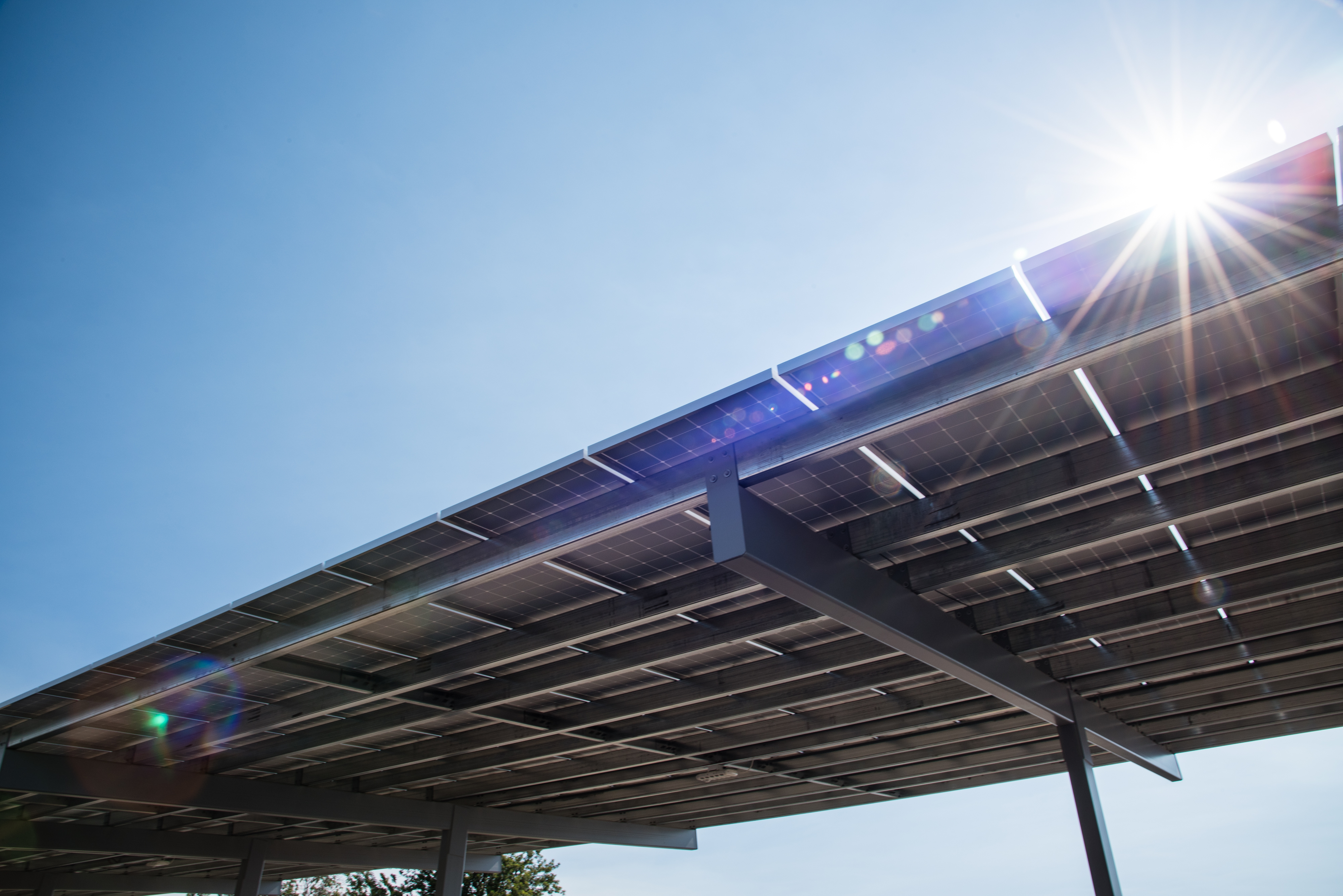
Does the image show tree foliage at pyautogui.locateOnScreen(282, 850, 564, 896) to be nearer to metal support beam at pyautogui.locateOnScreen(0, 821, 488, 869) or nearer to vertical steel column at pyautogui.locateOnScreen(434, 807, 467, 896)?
metal support beam at pyautogui.locateOnScreen(0, 821, 488, 869)

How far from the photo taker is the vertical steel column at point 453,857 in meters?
28.7

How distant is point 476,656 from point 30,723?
472 inches

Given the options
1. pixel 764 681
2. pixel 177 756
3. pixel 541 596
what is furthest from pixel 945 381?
pixel 177 756

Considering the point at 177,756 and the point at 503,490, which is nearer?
the point at 503,490

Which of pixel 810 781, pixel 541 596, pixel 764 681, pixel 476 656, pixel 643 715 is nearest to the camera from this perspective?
pixel 541 596

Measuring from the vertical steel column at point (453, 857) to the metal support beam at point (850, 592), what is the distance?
69.7 feet

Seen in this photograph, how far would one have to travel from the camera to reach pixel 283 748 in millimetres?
22828

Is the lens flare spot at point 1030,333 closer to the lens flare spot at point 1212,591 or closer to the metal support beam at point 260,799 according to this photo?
the lens flare spot at point 1212,591

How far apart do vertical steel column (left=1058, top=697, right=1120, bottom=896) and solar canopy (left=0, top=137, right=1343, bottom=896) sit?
6 cm

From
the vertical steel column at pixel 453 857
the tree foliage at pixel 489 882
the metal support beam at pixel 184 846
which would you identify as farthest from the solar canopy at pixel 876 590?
the tree foliage at pixel 489 882

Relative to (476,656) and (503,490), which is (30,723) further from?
(503,490)

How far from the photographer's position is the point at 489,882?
59.0 m

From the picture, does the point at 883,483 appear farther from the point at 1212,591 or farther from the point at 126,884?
the point at 126,884

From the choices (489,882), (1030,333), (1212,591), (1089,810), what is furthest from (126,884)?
(1030,333)
